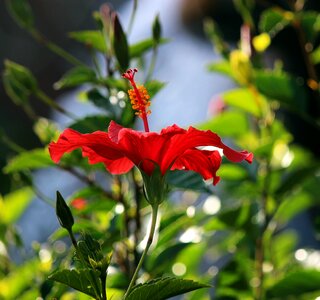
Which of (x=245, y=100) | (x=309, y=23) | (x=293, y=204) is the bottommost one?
(x=293, y=204)

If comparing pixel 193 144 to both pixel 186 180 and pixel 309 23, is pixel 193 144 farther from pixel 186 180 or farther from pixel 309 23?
pixel 309 23

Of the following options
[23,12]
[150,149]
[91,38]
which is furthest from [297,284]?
[23,12]

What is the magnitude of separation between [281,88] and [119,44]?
1.22 feet

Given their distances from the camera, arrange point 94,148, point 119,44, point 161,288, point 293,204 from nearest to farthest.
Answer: point 161,288 < point 94,148 < point 119,44 < point 293,204

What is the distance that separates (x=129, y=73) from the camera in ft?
3.09

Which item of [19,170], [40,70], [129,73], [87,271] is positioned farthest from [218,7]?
[87,271]

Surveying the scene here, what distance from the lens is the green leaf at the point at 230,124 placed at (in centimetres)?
139

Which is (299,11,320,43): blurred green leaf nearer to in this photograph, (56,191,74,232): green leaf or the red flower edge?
the red flower edge

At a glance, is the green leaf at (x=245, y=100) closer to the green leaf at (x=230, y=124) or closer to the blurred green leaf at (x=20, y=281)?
the green leaf at (x=230, y=124)

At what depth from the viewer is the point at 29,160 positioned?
1.22m

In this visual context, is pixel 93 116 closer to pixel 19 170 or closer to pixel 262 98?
pixel 19 170

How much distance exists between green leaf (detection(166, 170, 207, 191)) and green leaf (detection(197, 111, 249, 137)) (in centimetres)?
41

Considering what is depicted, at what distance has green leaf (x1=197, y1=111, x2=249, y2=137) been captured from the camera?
4.56ft

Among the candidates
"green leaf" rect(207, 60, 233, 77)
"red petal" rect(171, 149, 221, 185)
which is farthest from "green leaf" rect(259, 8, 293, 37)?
"red petal" rect(171, 149, 221, 185)
